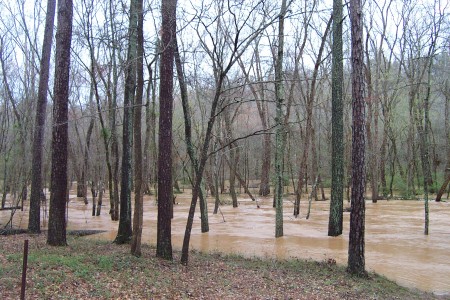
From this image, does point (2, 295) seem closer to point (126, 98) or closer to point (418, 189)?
point (126, 98)

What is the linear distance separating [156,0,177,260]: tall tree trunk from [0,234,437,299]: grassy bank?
0.59m

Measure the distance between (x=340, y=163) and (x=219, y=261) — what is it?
17.2 ft

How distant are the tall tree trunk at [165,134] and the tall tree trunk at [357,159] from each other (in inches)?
143

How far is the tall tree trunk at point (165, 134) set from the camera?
8242 millimetres

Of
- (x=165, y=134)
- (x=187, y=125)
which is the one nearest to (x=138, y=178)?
(x=165, y=134)

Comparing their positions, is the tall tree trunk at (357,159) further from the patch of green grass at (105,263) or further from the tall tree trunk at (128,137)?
the tall tree trunk at (128,137)

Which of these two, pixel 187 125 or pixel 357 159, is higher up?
pixel 187 125

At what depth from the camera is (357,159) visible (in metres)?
7.89

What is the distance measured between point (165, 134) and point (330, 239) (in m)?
6.44

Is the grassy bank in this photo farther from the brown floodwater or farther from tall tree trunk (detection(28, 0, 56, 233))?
tall tree trunk (detection(28, 0, 56, 233))

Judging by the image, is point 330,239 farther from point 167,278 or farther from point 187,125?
point 167,278

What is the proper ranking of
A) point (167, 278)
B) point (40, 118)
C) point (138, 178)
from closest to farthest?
point (167, 278)
point (138, 178)
point (40, 118)

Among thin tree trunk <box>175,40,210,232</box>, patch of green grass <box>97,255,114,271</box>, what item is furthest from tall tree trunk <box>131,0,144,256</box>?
thin tree trunk <box>175,40,210,232</box>

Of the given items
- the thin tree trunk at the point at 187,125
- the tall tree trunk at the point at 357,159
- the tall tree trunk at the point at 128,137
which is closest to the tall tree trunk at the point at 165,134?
the tall tree trunk at the point at 128,137
